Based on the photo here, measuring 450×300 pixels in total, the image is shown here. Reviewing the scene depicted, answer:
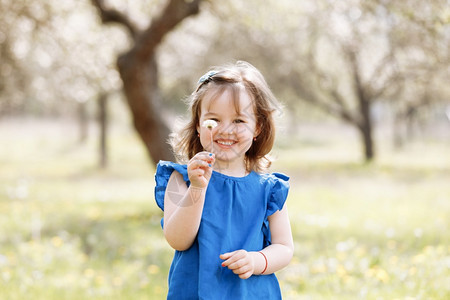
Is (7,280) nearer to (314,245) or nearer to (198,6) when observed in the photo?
(314,245)

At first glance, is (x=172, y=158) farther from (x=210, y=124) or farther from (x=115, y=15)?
(x=210, y=124)

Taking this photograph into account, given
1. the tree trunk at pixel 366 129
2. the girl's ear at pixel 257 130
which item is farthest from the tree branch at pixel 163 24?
the tree trunk at pixel 366 129

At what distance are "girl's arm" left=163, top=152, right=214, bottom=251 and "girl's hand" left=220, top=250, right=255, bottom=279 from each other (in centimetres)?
16

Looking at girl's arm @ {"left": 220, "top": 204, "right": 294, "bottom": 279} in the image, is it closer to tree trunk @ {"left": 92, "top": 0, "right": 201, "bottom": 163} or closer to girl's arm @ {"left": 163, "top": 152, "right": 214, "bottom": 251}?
girl's arm @ {"left": 163, "top": 152, "right": 214, "bottom": 251}

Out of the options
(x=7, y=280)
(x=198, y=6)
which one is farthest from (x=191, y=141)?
(x=198, y=6)

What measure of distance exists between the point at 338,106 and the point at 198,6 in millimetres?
13610

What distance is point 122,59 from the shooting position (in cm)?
704

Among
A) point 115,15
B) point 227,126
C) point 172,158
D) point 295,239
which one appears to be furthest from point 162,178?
point 115,15

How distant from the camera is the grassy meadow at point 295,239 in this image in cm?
385

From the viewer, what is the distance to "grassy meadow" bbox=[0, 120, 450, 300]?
3.85m

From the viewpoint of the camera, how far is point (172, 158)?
719 centimetres

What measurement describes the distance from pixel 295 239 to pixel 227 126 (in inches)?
162

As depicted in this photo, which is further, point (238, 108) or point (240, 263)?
point (238, 108)

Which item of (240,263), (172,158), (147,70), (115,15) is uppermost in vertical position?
(115,15)
